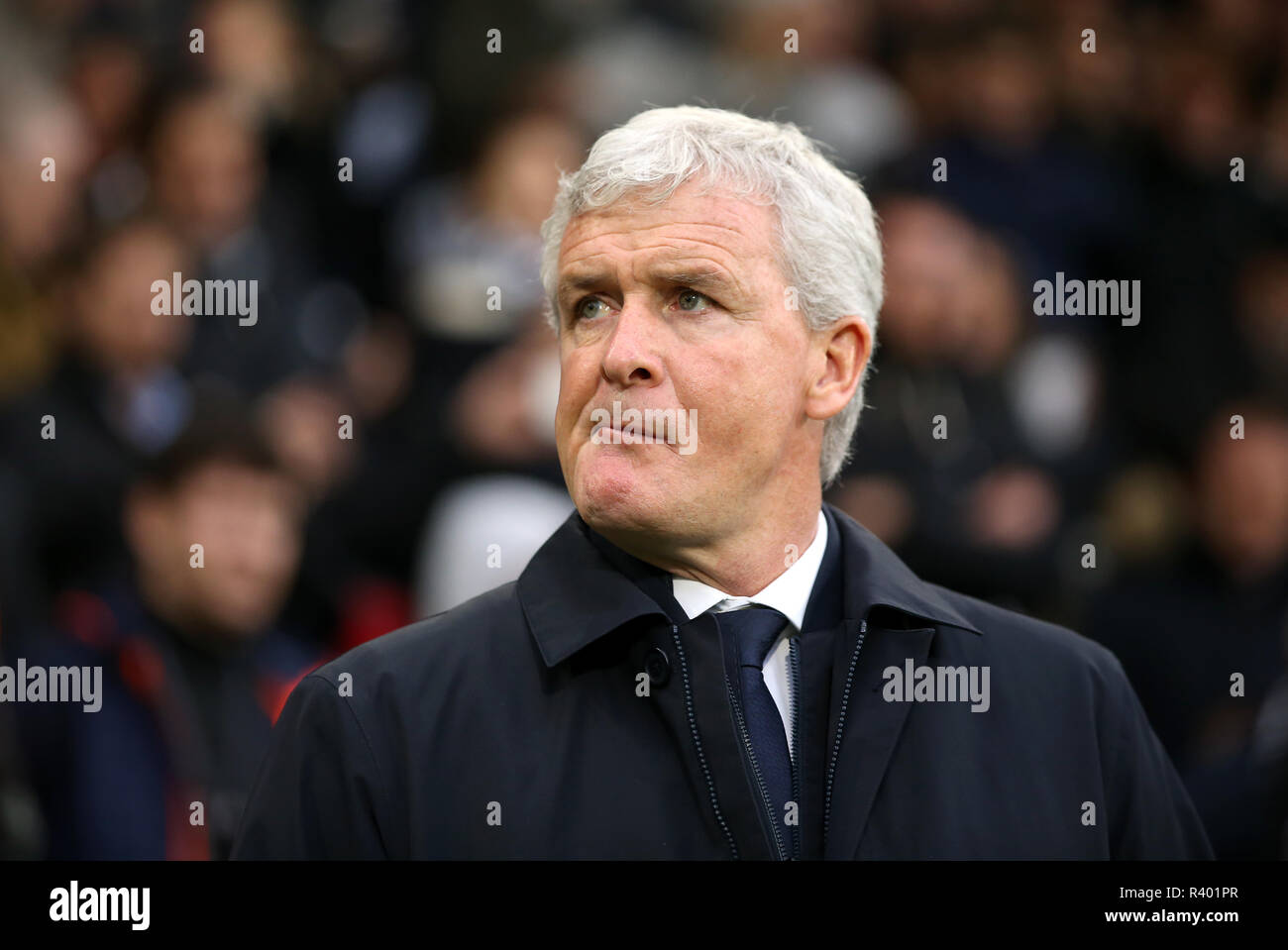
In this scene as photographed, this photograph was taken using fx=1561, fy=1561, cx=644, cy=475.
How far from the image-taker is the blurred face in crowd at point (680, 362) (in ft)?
6.87

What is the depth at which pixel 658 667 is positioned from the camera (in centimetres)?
204

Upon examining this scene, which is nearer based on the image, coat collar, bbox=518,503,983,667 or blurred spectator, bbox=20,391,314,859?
coat collar, bbox=518,503,983,667

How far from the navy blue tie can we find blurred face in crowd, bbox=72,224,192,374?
229cm

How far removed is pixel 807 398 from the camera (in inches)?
89.5

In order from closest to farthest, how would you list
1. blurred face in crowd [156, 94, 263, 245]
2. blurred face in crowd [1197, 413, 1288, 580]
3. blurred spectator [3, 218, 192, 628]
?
blurred spectator [3, 218, 192, 628] → blurred face in crowd [1197, 413, 1288, 580] → blurred face in crowd [156, 94, 263, 245]

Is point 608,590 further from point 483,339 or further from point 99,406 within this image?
point 99,406

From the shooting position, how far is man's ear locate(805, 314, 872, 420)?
2.28 m

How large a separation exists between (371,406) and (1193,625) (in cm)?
210

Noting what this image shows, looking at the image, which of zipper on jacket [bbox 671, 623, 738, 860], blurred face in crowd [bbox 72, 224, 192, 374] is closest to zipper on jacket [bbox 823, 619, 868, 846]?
zipper on jacket [bbox 671, 623, 738, 860]

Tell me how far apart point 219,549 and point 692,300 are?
5.35 feet

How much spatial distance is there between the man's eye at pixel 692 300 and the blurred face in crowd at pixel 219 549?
1566mm

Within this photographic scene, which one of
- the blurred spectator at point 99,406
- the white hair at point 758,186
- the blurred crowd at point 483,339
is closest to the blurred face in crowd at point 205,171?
the blurred crowd at point 483,339

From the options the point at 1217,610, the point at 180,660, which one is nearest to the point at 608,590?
the point at 180,660

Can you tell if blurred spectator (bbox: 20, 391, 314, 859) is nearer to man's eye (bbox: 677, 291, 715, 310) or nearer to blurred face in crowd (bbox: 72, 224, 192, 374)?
blurred face in crowd (bbox: 72, 224, 192, 374)
